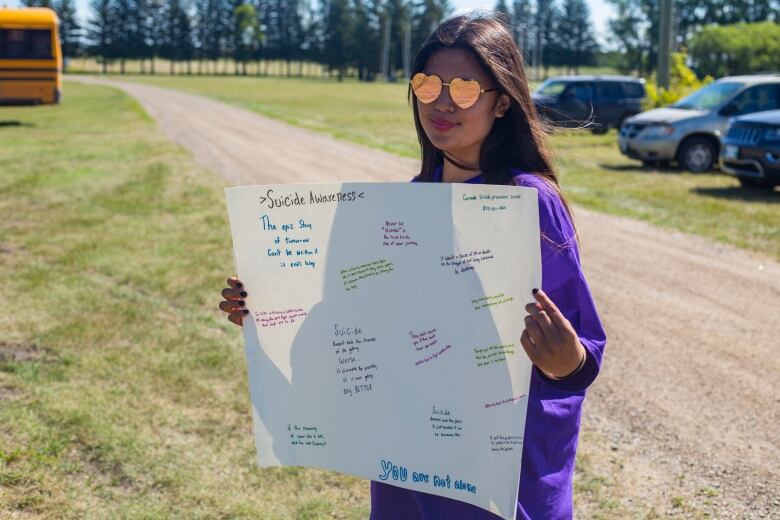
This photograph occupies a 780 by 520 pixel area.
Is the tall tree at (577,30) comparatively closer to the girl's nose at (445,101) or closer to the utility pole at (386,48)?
the utility pole at (386,48)

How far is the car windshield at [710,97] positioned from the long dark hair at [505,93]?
47.2 feet

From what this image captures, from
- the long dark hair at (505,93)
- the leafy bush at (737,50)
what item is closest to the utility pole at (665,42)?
the long dark hair at (505,93)

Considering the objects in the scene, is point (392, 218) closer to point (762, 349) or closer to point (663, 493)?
point (663, 493)

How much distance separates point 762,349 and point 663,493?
238 cm

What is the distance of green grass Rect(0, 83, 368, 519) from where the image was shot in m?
3.46

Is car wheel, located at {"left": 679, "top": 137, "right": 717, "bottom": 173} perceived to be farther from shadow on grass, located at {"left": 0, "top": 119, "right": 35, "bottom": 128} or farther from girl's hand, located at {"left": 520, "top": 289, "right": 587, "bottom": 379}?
shadow on grass, located at {"left": 0, "top": 119, "right": 35, "bottom": 128}

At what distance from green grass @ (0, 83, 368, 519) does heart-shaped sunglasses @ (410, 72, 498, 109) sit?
6.81 feet

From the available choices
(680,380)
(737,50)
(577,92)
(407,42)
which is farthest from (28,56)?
(407,42)

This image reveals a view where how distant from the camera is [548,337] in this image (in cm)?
162

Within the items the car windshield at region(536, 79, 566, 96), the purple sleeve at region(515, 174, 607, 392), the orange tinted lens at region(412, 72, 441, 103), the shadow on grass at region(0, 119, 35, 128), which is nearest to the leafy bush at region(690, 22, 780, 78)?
the car windshield at region(536, 79, 566, 96)

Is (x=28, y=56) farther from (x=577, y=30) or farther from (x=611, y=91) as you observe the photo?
(x=577, y=30)

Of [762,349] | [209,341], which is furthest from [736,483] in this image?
[209,341]

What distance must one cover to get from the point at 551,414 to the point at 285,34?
407 ft

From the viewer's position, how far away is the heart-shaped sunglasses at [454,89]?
6.07 ft
